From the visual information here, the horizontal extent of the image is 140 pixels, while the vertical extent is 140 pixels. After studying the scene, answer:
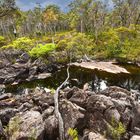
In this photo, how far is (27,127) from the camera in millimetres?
18047

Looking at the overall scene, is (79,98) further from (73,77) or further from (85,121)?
(73,77)

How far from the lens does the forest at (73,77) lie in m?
18.6

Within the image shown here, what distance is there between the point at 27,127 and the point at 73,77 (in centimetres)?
2959

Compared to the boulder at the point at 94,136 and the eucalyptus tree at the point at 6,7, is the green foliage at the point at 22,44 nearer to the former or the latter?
the eucalyptus tree at the point at 6,7

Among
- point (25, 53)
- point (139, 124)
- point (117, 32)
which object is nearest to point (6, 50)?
point (25, 53)

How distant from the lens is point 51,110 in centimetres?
2080

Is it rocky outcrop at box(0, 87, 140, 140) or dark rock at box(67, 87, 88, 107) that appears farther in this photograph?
dark rock at box(67, 87, 88, 107)

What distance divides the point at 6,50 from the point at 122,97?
53796 mm

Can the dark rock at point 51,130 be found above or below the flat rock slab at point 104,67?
above

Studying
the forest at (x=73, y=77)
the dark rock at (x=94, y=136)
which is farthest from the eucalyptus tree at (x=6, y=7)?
the dark rock at (x=94, y=136)

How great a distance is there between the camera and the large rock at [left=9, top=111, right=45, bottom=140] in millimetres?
A: 17328

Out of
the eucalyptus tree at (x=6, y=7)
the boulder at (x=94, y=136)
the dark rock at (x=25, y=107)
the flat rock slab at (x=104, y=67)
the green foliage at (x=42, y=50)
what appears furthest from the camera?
the green foliage at (x=42, y=50)

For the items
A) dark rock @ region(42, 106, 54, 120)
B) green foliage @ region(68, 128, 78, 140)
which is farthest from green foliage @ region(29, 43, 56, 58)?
green foliage @ region(68, 128, 78, 140)

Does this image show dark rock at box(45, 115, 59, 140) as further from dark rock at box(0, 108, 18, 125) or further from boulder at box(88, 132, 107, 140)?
dark rock at box(0, 108, 18, 125)
